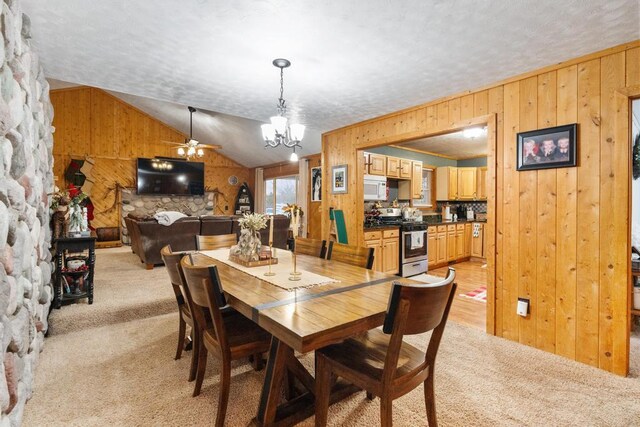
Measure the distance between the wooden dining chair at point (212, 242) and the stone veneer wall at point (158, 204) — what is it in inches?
242

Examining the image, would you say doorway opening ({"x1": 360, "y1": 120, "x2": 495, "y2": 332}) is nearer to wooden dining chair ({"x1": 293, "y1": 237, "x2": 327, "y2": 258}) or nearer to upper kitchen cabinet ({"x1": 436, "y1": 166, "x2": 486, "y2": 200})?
upper kitchen cabinet ({"x1": 436, "y1": 166, "x2": 486, "y2": 200})

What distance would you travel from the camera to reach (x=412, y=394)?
6.51 feet

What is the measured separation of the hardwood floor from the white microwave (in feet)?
5.34

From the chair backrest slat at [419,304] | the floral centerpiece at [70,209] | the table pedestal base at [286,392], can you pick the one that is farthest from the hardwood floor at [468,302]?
the floral centerpiece at [70,209]

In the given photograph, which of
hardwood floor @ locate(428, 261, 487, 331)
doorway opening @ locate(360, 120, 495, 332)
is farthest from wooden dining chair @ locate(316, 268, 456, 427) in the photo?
doorway opening @ locate(360, 120, 495, 332)

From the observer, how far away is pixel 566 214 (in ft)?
8.13

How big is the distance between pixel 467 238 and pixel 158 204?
8044 millimetres

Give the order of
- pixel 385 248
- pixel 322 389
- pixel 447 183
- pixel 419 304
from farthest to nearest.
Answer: pixel 447 183 → pixel 385 248 → pixel 322 389 → pixel 419 304

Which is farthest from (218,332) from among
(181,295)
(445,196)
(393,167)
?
(445,196)

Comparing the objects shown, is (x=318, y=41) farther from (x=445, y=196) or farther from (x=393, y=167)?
(x=445, y=196)

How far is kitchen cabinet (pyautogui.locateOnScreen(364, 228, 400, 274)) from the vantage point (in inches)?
182

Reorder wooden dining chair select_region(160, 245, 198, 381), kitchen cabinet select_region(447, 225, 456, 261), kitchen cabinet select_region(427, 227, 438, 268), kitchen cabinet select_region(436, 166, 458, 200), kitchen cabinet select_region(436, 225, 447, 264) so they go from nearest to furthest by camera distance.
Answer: wooden dining chair select_region(160, 245, 198, 381)
kitchen cabinet select_region(427, 227, 438, 268)
kitchen cabinet select_region(436, 225, 447, 264)
kitchen cabinet select_region(447, 225, 456, 261)
kitchen cabinet select_region(436, 166, 458, 200)

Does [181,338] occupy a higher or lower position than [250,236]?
lower

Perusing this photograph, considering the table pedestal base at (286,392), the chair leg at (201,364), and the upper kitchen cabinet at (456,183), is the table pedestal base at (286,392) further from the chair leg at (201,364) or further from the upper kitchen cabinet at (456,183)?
the upper kitchen cabinet at (456,183)
